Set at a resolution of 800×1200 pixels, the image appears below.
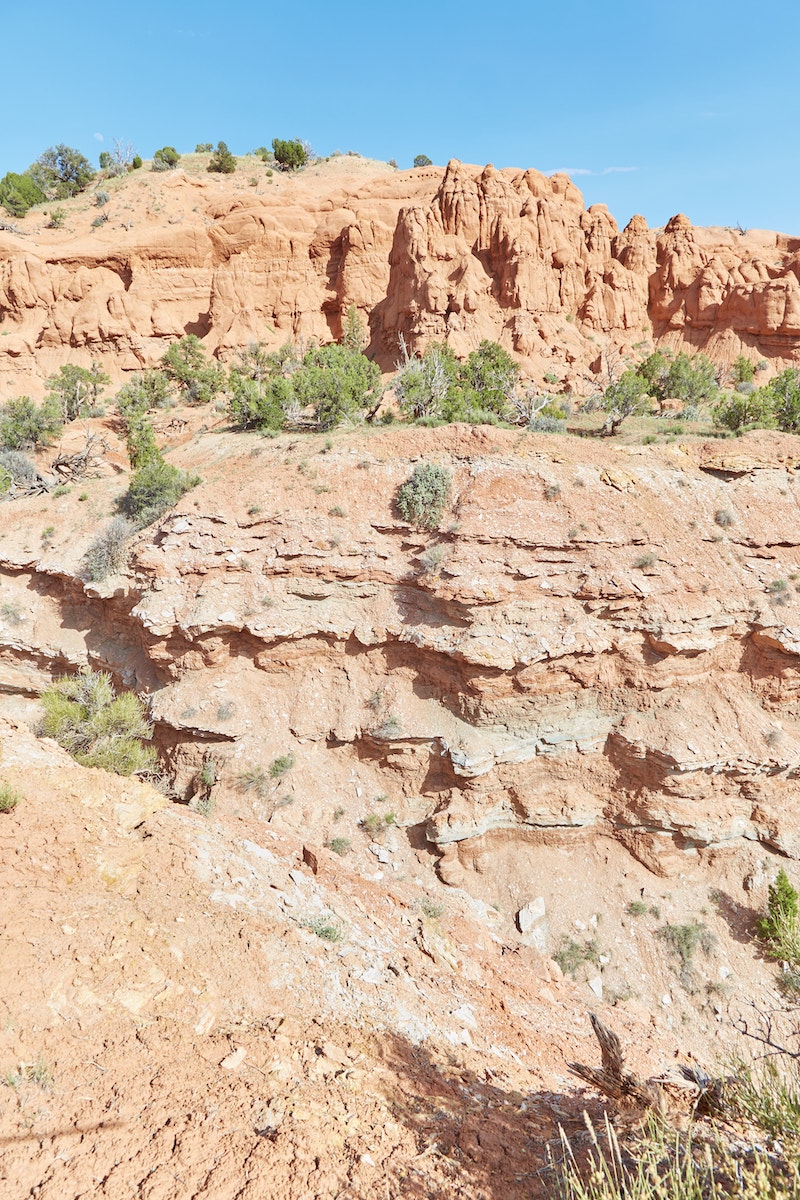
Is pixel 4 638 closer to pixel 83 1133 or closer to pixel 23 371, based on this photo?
pixel 83 1133

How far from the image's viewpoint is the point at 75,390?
25875 millimetres

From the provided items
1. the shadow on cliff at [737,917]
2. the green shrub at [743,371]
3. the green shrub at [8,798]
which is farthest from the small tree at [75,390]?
the green shrub at [743,371]

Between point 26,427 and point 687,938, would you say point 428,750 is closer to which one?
point 687,938

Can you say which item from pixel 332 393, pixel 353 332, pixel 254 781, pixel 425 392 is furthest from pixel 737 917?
pixel 353 332

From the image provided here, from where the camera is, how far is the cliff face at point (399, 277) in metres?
27.0

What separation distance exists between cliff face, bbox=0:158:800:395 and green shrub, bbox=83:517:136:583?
1857 cm

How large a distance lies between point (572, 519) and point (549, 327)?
61.0 ft

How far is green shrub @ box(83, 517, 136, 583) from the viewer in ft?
45.1

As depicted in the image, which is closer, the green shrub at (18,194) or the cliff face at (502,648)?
the cliff face at (502,648)

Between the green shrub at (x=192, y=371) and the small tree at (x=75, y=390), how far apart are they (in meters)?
3.69

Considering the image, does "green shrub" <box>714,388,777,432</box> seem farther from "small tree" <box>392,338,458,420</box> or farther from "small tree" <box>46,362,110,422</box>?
"small tree" <box>46,362,110,422</box>

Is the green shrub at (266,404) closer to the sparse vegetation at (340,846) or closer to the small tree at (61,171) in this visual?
the sparse vegetation at (340,846)

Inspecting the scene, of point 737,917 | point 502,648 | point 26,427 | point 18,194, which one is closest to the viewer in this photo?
point 737,917

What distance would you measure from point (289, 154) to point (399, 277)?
2429 centimetres
